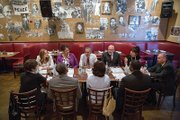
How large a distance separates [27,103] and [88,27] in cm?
455

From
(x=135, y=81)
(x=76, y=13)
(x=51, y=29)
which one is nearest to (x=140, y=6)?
(x=76, y=13)

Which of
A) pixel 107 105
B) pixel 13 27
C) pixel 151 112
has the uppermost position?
pixel 13 27

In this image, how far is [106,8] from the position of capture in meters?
6.80

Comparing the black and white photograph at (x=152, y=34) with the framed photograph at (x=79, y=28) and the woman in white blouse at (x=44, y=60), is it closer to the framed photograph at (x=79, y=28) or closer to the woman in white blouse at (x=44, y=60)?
the framed photograph at (x=79, y=28)

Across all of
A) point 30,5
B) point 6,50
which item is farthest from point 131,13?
point 6,50

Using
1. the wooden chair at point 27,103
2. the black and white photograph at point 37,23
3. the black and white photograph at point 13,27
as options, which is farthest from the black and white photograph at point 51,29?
the wooden chair at point 27,103

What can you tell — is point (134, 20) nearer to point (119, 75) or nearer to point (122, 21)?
point (122, 21)

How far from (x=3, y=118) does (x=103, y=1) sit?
5.06 metres

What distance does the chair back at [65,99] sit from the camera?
2814 mm

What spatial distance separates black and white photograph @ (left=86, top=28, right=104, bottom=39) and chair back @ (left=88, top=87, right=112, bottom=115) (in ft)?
14.0

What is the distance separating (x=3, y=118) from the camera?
3627mm

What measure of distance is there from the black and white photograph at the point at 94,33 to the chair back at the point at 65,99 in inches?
170

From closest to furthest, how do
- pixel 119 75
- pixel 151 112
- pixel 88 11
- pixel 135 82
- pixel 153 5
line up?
pixel 135 82
pixel 119 75
pixel 151 112
pixel 88 11
pixel 153 5

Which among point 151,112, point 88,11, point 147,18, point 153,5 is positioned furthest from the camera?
point 147,18
